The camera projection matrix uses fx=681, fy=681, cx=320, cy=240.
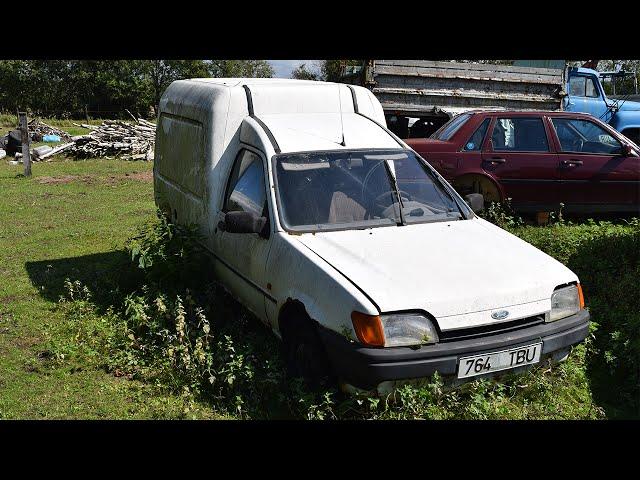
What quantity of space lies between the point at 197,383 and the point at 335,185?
73.4 inches

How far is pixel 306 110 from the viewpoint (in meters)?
6.43

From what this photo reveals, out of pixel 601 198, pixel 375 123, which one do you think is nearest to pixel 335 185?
pixel 375 123

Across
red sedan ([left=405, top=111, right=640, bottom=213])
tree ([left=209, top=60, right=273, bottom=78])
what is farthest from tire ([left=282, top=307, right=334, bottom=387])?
tree ([left=209, top=60, right=273, bottom=78])

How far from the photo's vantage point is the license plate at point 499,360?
4.14 meters

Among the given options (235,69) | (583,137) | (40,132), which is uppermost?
(235,69)

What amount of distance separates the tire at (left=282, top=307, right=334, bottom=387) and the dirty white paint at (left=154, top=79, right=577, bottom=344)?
0.16 meters

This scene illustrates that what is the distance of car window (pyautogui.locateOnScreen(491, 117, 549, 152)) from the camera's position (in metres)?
9.47

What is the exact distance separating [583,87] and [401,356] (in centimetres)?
1368

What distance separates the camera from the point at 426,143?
31.4ft

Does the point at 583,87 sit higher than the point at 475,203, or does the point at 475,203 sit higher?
the point at 583,87

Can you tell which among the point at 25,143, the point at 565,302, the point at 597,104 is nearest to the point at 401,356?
the point at 565,302

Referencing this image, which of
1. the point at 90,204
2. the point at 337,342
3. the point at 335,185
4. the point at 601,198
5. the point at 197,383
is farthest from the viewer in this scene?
the point at 90,204

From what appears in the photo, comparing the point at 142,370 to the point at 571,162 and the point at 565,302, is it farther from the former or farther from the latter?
the point at 571,162
